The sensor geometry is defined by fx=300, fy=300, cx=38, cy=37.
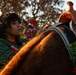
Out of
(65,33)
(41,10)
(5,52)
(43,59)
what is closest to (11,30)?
(5,52)

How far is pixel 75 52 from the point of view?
118 centimetres

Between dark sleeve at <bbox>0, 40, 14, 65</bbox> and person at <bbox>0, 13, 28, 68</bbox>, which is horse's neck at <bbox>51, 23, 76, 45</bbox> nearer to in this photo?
dark sleeve at <bbox>0, 40, 14, 65</bbox>

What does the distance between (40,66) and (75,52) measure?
195 millimetres

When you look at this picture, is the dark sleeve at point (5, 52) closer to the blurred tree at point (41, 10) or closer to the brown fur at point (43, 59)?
the brown fur at point (43, 59)

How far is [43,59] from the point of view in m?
1.06

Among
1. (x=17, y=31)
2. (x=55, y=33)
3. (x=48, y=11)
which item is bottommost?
(x=48, y=11)

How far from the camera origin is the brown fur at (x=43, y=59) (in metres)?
1.06

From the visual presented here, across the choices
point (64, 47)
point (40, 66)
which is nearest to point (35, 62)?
point (40, 66)

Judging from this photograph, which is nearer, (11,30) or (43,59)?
(43,59)

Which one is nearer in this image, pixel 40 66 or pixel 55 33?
pixel 40 66

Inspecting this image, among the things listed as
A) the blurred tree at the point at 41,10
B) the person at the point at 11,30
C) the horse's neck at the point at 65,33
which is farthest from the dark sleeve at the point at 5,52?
the blurred tree at the point at 41,10

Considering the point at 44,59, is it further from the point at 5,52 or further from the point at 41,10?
the point at 41,10

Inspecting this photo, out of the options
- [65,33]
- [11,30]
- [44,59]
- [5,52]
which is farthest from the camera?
[11,30]

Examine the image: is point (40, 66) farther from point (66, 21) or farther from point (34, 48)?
point (66, 21)
